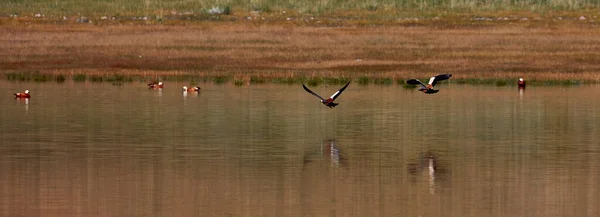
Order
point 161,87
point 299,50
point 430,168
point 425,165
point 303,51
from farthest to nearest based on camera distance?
point 299,50 < point 303,51 < point 161,87 < point 425,165 < point 430,168

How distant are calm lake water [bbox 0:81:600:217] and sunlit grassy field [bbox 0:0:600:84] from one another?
8.66 m

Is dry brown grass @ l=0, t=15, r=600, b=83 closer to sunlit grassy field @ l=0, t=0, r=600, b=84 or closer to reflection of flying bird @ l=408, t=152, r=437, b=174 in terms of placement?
sunlit grassy field @ l=0, t=0, r=600, b=84

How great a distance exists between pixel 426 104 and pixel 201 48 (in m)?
20.1

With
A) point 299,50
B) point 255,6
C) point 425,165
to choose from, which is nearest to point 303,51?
point 299,50

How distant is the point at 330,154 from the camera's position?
83.7 ft

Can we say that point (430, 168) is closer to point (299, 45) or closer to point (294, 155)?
point (294, 155)

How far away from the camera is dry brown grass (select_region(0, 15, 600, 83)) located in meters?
50.0

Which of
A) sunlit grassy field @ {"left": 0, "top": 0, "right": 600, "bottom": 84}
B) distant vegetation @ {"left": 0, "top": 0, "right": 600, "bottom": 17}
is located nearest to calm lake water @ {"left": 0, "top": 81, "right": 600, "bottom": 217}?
sunlit grassy field @ {"left": 0, "top": 0, "right": 600, "bottom": 84}

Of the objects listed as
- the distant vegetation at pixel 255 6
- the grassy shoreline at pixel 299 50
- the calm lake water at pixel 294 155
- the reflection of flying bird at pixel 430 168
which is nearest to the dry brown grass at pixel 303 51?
the grassy shoreline at pixel 299 50

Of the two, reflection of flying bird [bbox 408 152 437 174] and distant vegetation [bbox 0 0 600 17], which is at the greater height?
distant vegetation [bbox 0 0 600 17]

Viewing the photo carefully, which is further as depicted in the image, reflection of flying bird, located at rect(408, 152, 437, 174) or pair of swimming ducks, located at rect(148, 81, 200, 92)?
pair of swimming ducks, located at rect(148, 81, 200, 92)

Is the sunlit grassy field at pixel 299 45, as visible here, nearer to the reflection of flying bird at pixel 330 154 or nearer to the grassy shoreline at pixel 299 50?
the grassy shoreline at pixel 299 50

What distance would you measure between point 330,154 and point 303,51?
101 ft

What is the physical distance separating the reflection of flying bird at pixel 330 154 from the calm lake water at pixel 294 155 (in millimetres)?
38
